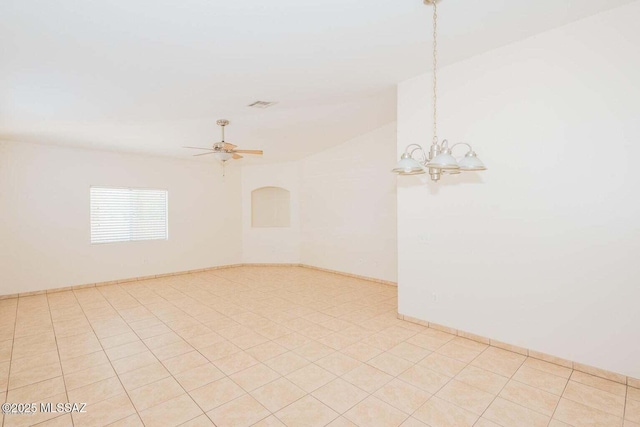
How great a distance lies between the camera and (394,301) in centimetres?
497

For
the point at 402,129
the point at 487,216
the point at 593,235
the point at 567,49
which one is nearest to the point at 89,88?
the point at 402,129

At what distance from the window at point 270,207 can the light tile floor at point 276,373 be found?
401 cm

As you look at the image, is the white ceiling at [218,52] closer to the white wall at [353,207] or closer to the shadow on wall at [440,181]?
the shadow on wall at [440,181]

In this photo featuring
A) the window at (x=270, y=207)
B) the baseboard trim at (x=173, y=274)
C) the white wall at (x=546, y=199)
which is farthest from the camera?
the window at (x=270, y=207)

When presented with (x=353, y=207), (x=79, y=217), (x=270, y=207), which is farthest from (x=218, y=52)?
(x=270, y=207)

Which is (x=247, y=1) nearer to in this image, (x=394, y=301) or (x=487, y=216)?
(x=487, y=216)

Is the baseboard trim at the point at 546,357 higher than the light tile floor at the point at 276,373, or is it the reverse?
the baseboard trim at the point at 546,357

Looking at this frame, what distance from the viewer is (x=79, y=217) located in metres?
5.83

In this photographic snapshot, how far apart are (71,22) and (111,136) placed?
11.2ft

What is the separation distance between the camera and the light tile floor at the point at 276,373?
2.24 metres

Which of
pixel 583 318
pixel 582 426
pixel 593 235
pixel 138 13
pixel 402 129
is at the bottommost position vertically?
pixel 582 426

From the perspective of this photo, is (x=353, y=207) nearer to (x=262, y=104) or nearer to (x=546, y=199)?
(x=262, y=104)

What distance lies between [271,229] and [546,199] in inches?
244

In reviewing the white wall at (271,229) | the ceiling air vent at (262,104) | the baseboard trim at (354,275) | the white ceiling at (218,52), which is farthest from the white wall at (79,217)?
the ceiling air vent at (262,104)
